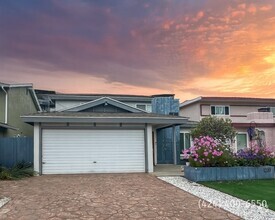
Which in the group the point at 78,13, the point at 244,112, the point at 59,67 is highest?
the point at 78,13

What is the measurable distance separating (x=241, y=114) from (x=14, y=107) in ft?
67.2

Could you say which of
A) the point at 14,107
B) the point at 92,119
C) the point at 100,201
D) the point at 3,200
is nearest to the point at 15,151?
the point at 92,119

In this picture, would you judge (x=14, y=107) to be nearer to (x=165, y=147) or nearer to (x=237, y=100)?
(x=165, y=147)

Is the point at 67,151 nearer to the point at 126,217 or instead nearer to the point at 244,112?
the point at 126,217

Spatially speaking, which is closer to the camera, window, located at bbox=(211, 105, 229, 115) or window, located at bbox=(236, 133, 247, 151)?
window, located at bbox=(236, 133, 247, 151)

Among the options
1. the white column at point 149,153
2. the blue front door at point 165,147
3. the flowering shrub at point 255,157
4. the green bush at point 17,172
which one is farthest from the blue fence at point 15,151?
the flowering shrub at point 255,157

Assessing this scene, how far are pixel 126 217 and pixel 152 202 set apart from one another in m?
1.77

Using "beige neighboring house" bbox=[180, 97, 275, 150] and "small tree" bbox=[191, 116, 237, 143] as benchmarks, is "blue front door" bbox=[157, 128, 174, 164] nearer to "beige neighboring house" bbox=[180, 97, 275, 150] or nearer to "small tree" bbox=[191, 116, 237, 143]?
"beige neighboring house" bbox=[180, 97, 275, 150]

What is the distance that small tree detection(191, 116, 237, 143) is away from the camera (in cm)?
2105

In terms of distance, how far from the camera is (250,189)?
1097 cm

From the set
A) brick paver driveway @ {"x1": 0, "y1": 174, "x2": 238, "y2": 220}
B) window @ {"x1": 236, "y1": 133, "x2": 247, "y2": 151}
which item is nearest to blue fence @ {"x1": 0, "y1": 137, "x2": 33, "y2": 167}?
brick paver driveway @ {"x1": 0, "y1": 174, "x2": 238, "y2": 220}

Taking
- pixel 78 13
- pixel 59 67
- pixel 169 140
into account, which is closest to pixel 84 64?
pixel 59 67

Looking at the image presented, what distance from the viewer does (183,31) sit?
52.2 feet

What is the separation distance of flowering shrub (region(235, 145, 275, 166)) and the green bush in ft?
33.7
